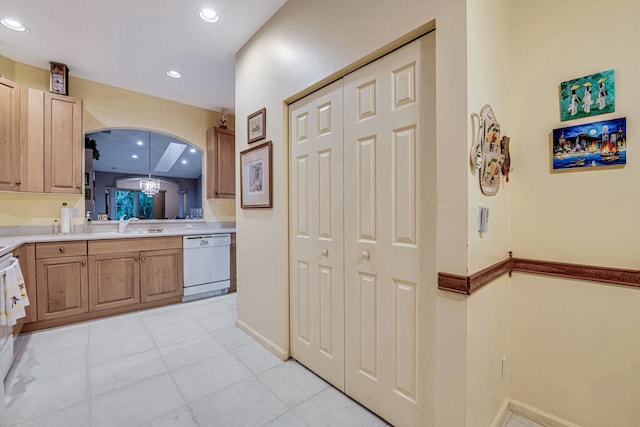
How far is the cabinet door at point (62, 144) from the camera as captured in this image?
2941 millimetres

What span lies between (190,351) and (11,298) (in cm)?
123

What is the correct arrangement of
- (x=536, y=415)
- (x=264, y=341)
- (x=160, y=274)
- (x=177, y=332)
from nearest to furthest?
1. (x=536, y=415)
2. (x=264, y=341)
3. (x=177, y=332)
4. (x=160, y=274)

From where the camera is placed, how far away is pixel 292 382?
1902 mm

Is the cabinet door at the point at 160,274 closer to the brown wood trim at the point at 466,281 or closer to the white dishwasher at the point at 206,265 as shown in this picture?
the white dishwasher at the point at 206,265

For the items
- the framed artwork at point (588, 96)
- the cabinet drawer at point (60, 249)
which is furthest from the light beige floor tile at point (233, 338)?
the framed artwork at point (588, 96)

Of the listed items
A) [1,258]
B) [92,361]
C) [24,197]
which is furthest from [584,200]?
[24,197]

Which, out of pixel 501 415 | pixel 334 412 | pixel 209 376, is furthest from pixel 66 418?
pixel 501 415

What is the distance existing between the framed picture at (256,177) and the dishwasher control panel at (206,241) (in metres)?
1.33

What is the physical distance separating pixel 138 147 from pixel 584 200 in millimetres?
5300

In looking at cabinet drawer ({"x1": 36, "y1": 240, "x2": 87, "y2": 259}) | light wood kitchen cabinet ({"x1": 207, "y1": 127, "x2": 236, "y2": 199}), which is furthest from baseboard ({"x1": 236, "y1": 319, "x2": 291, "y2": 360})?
light wood kitchen cabinet ({"x1": 207, "y1": 127, "x2": 236, "y2": 199})

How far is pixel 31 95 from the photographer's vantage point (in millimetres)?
2834

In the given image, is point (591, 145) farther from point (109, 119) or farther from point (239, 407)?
point (109, 119)

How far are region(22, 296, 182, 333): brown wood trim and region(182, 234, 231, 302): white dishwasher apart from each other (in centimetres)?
24

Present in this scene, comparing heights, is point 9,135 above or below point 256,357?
above
